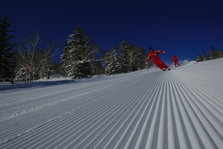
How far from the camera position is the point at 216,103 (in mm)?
1827

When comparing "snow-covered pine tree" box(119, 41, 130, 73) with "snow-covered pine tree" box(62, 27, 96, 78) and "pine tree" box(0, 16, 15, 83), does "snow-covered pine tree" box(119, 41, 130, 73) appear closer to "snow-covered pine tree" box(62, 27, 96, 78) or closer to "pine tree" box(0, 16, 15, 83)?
"snow-covered pine tree" box(62, 27, 96, 78)

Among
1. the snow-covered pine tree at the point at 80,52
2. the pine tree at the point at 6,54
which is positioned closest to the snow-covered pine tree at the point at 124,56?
the snow-covered pine tree at the point at 80,52

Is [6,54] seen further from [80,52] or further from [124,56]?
[124,56]

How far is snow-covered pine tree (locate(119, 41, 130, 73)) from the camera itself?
99.3 ft

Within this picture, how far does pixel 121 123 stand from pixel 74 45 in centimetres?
2162

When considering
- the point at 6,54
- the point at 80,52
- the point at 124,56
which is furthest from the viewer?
the point at 124,56

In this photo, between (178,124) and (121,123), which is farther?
Answer: (121,123)

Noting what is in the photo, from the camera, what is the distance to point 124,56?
32.5 metres

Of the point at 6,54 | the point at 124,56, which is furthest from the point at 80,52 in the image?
the point at 124,56

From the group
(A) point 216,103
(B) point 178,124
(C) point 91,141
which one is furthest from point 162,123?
(A) point 216,103

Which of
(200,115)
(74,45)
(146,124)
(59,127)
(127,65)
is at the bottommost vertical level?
(59,127)

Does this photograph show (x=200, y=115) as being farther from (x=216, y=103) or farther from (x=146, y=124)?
(x=146, y=124)

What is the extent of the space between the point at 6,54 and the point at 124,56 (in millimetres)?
25652

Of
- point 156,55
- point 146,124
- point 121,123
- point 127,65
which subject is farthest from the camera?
point 127,65
